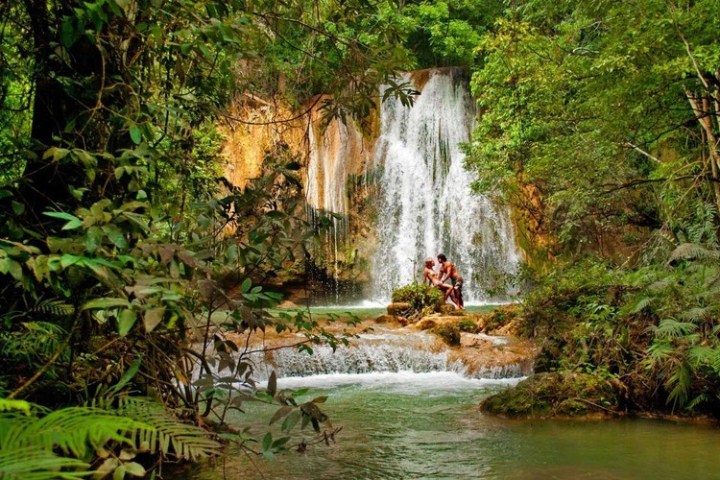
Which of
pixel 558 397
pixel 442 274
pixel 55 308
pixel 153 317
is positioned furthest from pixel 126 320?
pixel 442 274

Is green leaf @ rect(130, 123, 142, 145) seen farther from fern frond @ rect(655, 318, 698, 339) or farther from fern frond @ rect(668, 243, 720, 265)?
fern frond @ rect(668, 243, 720, 265)

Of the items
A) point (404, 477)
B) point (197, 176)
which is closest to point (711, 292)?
point (404, 477)

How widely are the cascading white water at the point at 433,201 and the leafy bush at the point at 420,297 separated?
17.5 ft

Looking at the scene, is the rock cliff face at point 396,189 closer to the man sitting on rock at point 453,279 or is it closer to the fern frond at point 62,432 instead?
the man sitting on rock at point 453,279

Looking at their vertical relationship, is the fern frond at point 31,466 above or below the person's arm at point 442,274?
below

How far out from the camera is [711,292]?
6602 mm

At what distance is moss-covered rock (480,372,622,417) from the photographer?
6.14m

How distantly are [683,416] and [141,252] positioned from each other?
564 centimetres

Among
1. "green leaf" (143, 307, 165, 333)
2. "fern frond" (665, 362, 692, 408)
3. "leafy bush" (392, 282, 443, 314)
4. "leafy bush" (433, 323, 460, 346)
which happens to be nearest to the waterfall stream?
"leafy bush" (392, 282, 443, 314)

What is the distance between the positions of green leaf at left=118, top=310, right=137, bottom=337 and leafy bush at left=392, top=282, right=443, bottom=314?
11.3 m

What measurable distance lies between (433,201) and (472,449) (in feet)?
48.6

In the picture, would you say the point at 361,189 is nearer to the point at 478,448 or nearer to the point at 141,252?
the point at 478,448

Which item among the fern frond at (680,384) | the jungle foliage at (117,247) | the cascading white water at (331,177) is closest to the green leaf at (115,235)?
the jungle foliage at (117,247)

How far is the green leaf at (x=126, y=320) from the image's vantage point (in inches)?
72.7
